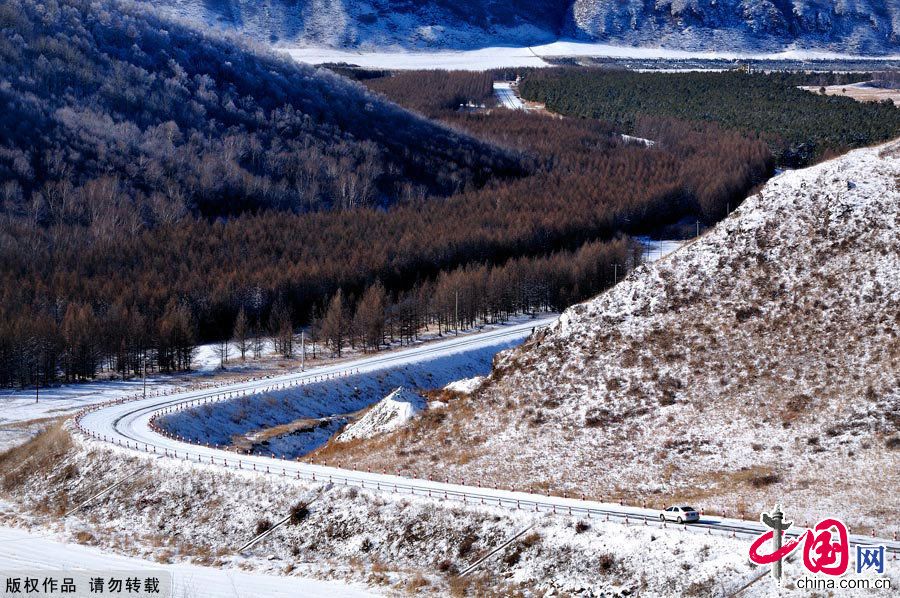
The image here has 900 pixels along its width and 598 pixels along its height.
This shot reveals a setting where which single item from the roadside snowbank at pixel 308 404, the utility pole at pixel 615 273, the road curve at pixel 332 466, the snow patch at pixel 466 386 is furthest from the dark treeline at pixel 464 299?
the snow patch at pixel 466 386

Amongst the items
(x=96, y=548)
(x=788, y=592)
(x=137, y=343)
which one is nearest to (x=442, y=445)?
(x=96, y=548)

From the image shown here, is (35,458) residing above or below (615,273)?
above

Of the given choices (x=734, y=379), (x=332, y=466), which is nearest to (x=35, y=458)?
(x=332, y=466)

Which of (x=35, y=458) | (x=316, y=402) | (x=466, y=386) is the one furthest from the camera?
(x=316, y=402)

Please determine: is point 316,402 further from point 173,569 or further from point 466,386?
point 173,569

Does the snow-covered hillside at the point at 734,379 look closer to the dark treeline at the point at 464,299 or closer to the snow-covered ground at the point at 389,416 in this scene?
the snow-covered ground at the point at 389,416

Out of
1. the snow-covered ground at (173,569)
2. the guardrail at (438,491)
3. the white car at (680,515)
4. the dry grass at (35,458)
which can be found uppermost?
the white car at (680,515)

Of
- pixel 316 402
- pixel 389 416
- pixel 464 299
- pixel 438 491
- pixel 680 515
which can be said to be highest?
pixel 680 515
